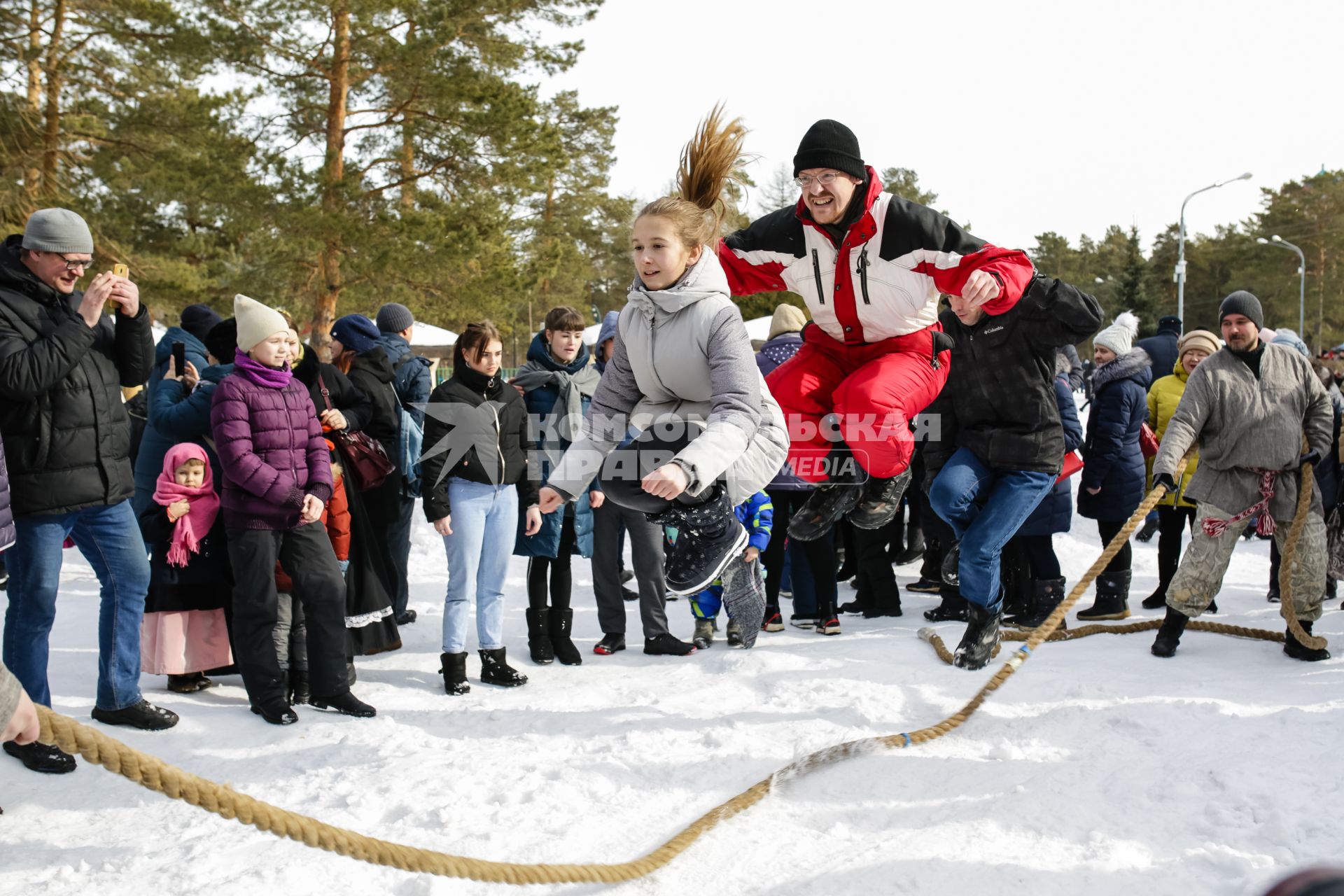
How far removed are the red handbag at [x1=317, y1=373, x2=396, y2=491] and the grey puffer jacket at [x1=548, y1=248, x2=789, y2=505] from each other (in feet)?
8.26

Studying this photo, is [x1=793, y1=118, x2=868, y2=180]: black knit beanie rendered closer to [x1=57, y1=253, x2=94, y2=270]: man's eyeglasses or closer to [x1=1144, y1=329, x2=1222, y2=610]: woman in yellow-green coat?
[x1=57, y1=253, x2=94, y2=270]: man's eyeglasses

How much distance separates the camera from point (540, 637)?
5914 mm

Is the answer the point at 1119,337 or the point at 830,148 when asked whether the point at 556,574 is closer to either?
the point at 830,148

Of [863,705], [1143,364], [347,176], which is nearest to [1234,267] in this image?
[347,176]

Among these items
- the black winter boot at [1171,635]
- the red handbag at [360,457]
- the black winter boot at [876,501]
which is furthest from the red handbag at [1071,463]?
the red handbag at [360,457]

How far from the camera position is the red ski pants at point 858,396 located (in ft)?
12.4

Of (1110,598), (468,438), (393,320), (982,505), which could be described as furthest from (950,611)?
(393,320)

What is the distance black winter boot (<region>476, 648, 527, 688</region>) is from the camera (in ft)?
17.6

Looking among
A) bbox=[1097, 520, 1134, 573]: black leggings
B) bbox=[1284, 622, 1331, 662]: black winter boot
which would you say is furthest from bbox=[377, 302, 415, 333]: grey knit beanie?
bbox=[1284, 622, 1331, 662]: black winter boot

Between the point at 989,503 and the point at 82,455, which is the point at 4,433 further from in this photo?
the point at 989,503

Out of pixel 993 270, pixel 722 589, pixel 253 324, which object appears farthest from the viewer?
pixel 722 589

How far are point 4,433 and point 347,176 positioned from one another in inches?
596

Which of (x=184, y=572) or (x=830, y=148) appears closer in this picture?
(x=830, y=148)

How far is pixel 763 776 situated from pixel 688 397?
1.82 metres
